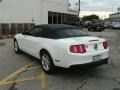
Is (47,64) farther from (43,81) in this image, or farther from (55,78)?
(43,81)

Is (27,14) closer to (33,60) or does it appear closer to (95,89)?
(33,60)

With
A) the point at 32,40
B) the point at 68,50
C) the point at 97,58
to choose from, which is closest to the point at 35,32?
the point at 32,40

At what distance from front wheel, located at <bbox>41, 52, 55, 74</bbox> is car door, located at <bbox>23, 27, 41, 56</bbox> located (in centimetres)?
66

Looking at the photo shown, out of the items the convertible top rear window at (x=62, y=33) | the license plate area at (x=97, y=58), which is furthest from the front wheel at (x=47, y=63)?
Result: the license plate area at (x=97, y=58)

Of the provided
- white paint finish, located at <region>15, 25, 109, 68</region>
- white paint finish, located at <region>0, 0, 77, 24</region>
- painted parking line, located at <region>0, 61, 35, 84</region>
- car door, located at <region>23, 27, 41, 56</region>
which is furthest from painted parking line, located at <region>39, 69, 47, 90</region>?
white paint finish, located at <region>0, 0, 77, 24</region>

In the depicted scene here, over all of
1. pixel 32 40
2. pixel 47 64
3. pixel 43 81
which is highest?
pixel 32 40

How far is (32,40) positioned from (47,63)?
1.47 m

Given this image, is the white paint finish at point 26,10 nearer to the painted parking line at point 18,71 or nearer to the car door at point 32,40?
the car door at point 32,40

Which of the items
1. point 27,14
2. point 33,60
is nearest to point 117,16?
point 27,14

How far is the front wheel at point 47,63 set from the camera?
6887 mm

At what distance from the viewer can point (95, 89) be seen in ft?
18.8

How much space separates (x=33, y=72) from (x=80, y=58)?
6.26 feet

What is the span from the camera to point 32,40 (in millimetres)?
8234

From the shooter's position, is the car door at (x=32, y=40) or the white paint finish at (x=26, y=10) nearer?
the car door at (x=32, y=40)
